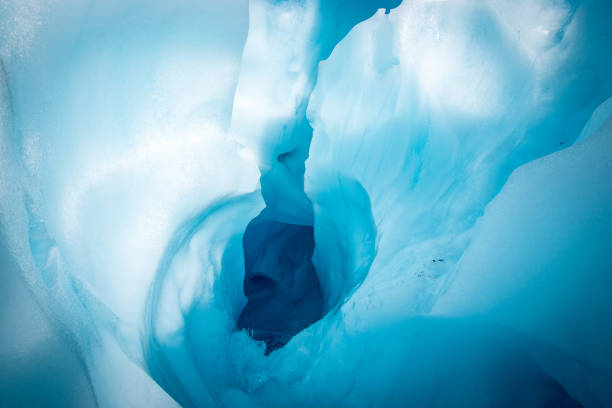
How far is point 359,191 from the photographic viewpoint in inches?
60.3

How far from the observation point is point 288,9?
61.5 inches

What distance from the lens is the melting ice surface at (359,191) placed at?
86 centimetres

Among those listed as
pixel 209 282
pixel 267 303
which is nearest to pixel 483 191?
pixel 209 282

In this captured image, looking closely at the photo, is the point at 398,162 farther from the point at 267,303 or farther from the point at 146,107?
the point at 267,303

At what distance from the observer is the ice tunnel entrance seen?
2299mm

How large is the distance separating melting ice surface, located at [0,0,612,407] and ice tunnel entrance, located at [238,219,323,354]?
0.72 metres

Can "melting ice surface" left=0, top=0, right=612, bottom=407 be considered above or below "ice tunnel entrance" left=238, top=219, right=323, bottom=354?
above

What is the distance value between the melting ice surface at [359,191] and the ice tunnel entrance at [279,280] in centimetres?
72

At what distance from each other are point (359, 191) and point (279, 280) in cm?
141

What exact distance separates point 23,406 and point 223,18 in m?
1.25

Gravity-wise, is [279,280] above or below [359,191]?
below

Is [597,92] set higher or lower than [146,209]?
higher

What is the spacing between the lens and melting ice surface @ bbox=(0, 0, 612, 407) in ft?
2.83

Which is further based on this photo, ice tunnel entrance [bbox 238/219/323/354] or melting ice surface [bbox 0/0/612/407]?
ice tunnel entrance [bbox 238/219/323/354]
